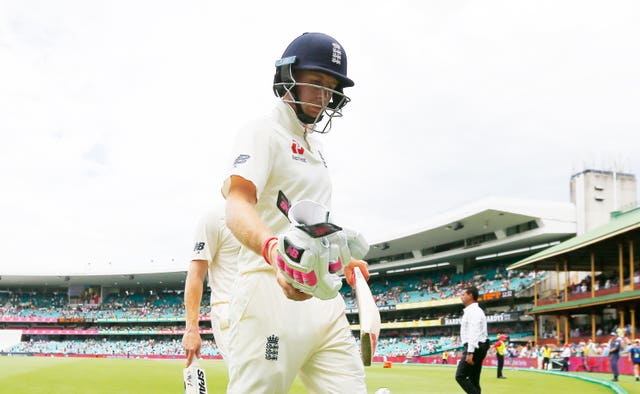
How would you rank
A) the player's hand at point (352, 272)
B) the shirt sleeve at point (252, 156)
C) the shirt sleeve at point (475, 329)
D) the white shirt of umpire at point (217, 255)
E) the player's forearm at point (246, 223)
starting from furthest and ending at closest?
the shirt sleeve at point (475, 329), the white shirt of umpire at point (217, 255), the player's hand at point (352, 272), the shirt sleeve at point (252, 156), the player's forearm at point (246, 223)

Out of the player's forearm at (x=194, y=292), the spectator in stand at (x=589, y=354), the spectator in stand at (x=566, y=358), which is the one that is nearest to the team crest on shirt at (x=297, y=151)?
the player's forearm at (x=194, y=292)

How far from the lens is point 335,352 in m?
3.06

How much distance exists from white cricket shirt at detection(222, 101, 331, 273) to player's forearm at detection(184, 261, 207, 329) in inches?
85.7

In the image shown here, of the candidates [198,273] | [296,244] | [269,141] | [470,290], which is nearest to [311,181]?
[269,141]

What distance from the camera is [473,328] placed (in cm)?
1023

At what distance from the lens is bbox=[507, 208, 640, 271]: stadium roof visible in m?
30.8

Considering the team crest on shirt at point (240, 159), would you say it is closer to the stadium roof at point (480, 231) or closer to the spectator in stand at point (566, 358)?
the spectator in stand at point (566, 358)

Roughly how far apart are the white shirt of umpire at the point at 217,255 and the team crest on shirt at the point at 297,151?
2555mm

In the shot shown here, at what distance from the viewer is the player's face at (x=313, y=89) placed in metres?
2.98

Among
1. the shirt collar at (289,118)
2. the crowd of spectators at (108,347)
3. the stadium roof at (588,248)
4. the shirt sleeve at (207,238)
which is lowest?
the crowd of spectators at (108,347)

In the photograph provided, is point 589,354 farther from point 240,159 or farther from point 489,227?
point 240,159

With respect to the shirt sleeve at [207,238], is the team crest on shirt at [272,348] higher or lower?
lower

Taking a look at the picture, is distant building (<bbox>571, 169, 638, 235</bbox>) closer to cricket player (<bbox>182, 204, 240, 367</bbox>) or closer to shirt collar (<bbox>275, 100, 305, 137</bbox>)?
cricket player (<bbox>182, 204, 240, 367</bbox>)

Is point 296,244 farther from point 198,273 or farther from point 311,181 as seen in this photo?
point 198,273
